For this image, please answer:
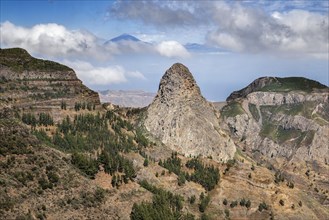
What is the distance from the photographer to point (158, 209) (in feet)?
565

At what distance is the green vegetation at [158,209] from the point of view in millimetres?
160300

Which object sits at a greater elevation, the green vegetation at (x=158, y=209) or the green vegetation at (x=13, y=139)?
the green vegetation at (x=13, y=139)

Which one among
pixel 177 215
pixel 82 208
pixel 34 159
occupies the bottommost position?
pixel 177 215

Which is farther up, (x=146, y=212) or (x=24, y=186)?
(x=24, y=186)

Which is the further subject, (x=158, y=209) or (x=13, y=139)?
(x=158, y=209)

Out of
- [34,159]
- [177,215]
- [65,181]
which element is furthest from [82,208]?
[177,215]

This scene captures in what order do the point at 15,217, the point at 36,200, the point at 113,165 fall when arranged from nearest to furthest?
the point at 15,217 < the point at 36,200 < the point at 113,165

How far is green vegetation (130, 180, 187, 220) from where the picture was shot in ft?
526

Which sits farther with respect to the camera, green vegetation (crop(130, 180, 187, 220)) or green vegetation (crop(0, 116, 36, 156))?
green vegetation (crop(130, 180, 187, 220))

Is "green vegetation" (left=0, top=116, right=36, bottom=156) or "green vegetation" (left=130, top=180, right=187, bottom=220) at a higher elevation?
"green vegetation" (left=0, top=116, right=36, bottom=156)

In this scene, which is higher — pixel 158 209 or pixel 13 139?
pixel 13 139

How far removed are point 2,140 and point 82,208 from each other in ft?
95.0

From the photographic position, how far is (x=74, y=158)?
174875mm

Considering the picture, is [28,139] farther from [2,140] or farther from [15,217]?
[15,217]
